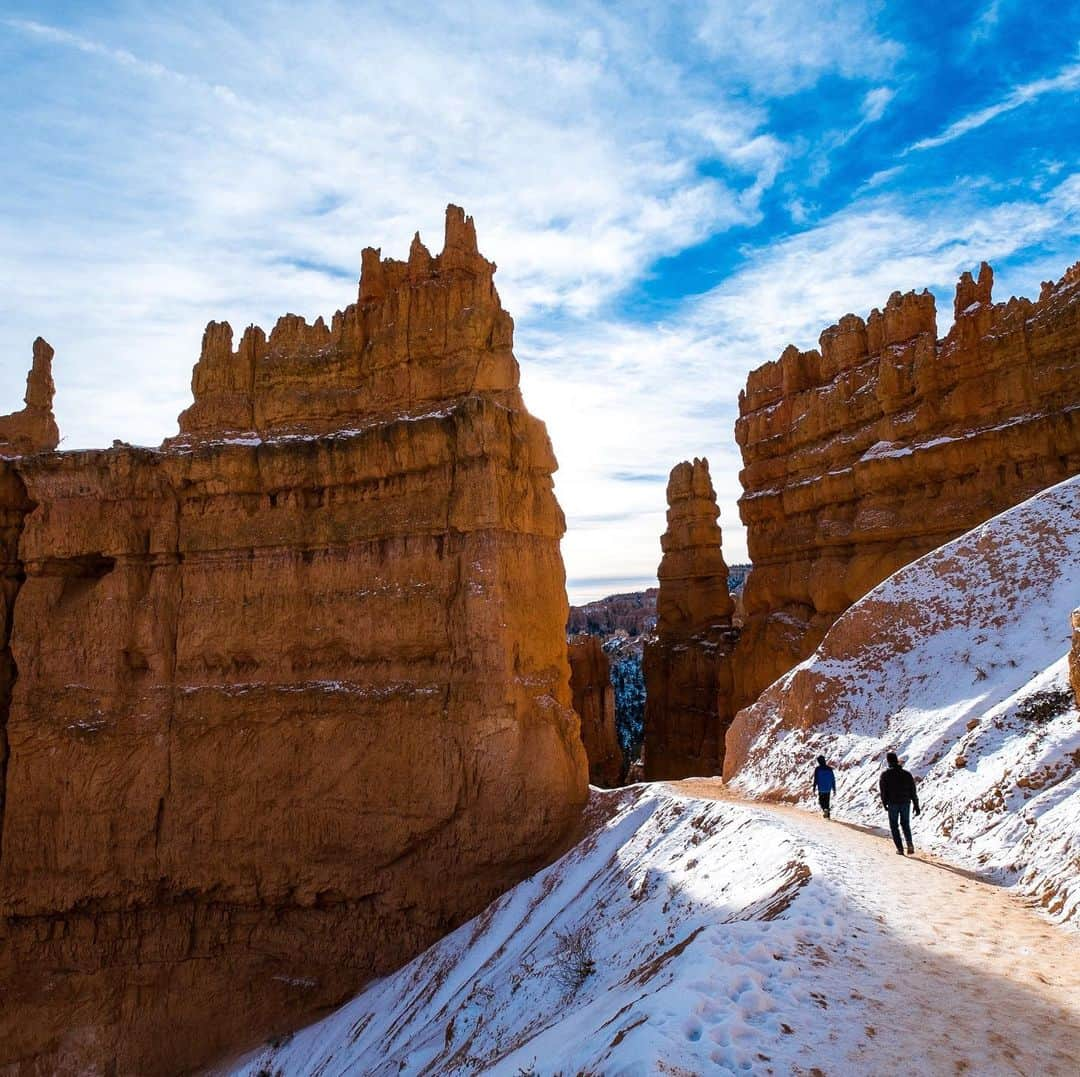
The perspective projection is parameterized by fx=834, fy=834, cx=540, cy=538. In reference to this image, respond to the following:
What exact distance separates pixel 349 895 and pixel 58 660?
30.3ft

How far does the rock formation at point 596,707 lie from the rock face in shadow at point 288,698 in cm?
2488

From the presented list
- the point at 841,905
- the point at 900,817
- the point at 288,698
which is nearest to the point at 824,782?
the point at 900,817

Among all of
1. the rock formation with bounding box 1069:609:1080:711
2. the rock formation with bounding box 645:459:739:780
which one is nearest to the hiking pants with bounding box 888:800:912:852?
the rock formation with bounding box 1069:609:1080:711

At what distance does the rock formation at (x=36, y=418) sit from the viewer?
24812mm

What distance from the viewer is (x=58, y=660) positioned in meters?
20.3

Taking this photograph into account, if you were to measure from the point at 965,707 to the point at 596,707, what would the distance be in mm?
30398

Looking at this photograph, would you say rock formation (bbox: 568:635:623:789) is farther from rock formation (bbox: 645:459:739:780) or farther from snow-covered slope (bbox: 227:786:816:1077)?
snow-covered slope (bbox: 227:786:816:1077)

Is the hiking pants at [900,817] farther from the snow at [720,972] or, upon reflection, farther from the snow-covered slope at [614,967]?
the snow-covered slope at [614,967]

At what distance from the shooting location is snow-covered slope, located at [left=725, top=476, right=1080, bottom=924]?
11.3m

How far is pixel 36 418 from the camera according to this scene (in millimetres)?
25328

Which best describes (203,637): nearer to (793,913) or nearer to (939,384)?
(793,913)

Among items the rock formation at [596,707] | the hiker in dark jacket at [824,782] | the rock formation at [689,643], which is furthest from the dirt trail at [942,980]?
the rock formation at [596,707]

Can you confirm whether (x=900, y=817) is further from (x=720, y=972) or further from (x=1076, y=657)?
(x=720, y=972)

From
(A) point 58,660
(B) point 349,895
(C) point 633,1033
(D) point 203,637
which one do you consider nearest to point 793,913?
(C) point 633,1033
